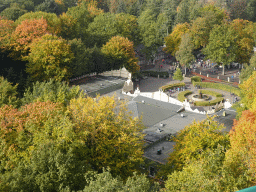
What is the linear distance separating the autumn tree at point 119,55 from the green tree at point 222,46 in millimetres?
21561

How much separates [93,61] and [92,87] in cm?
1376

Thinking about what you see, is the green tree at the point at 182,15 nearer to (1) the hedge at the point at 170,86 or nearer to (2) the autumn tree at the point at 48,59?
(1) the hedge at the point at 170,86

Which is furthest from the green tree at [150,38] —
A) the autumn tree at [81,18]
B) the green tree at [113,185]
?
the green tree at [113,185]

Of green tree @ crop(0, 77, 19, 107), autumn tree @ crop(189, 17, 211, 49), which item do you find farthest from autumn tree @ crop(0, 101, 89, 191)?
autumn tree @ crop(189, 17, 211, 49)

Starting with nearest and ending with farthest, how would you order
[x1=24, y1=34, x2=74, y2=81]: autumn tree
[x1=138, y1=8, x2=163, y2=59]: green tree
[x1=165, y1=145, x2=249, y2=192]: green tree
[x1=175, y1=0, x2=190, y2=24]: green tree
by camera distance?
1. [x1=165, y1=145, x2=249, y2=192]: green tree
2. [x1=24, y1=34, x2=74, y2=81]: autumn tree
3. [x1=138, y1=8, x2=163, y2=59]: green tree
4. [x1=175, y1=0, x2=190, y2=24]: green tree

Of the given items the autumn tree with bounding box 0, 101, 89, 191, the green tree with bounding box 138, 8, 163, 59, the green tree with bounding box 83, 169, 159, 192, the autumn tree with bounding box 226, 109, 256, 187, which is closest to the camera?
the green tree with bounding box 83, 169, 159, 192

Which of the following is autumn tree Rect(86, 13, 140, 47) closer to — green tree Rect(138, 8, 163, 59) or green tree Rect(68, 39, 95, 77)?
green tree Rect(138, 8, 163, 59)

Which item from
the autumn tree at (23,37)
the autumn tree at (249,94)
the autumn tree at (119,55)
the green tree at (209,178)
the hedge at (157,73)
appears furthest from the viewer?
the hedge at (157,73)


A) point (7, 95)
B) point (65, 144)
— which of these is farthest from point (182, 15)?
point (65, 144)

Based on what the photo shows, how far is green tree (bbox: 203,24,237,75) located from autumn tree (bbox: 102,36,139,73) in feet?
70.7

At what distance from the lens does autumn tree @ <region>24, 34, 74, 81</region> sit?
6912 centimetres

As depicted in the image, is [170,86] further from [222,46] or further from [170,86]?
[222,46]

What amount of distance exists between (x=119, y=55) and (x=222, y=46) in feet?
89.4

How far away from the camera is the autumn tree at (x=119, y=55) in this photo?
282ft
